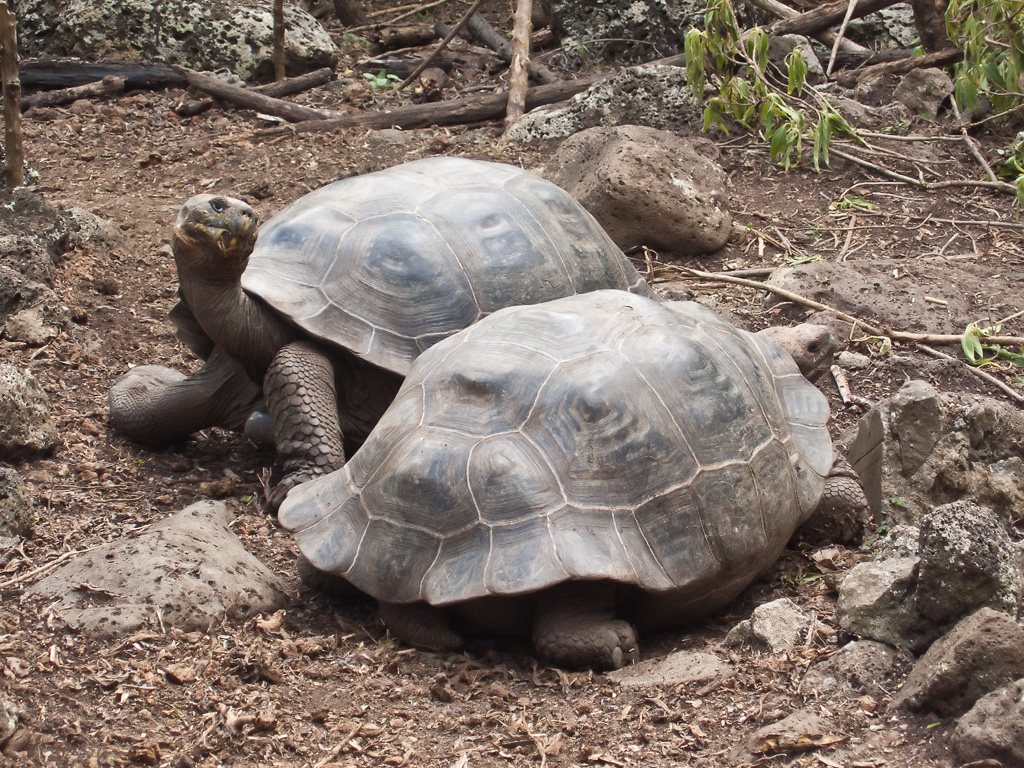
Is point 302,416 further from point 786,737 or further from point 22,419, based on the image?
point 786,737

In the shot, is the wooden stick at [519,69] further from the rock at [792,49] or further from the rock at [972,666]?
the rock at [972,666]

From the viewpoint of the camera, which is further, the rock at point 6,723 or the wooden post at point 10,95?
the wooden post at point 10,95

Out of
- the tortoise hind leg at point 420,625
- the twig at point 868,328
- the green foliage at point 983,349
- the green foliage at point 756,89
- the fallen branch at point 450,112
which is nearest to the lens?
the tortoise hind leg at point 420,625

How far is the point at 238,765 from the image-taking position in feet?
7.26

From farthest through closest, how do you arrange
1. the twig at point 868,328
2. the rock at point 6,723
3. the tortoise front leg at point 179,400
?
the twig at point 868,328 → the tortoise front leg at point 179,400 → the rock at point 6,723

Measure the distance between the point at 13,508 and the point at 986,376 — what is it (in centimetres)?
355

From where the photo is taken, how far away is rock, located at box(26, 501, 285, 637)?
264 centimetres

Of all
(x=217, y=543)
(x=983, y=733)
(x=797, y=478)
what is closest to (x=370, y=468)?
(x=217, y=543)

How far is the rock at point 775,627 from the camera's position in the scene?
8.69 feet

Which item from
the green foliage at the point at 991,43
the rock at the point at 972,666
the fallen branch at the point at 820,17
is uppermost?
the green foliage at the point at 991,43

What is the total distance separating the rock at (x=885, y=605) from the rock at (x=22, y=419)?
2.64 m

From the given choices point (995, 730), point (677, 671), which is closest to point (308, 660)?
point (677, 671)

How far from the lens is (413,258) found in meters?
3.92

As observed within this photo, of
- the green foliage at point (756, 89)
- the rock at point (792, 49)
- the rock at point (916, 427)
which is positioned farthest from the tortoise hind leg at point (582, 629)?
the rock at point (792, 49)
